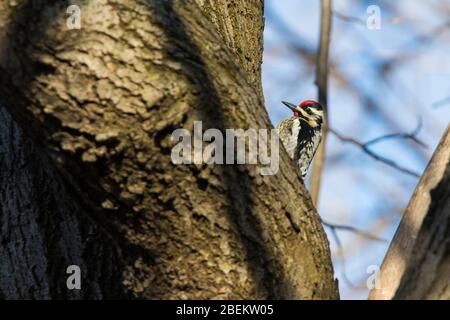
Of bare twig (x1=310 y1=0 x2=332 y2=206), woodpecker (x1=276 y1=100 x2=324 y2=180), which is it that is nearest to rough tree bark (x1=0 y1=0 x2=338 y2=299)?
bare twig (x1=310 y1=0 x2=332 y2=206)

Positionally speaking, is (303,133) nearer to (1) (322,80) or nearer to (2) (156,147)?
(1) (322,80)

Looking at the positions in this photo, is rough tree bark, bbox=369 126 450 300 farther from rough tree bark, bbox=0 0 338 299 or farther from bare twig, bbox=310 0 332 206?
bare twig, bbox=310 0 332 206

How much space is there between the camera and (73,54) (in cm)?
231

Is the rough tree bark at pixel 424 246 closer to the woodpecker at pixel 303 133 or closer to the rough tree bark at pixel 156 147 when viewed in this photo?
the rough tree bark at pixel 156 147

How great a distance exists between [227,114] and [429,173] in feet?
2.30

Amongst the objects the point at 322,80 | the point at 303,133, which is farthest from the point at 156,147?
the point at 303,133

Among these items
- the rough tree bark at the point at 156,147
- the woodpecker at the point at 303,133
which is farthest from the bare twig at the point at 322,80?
the rough tree bark at the point at 156,147

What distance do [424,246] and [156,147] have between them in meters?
0.87

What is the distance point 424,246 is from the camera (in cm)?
232

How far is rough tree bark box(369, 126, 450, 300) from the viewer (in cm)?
227
